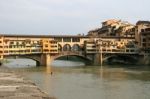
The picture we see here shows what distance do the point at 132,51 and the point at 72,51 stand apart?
459 inches

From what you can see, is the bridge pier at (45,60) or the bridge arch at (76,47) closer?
the bridge pier at (45,60)

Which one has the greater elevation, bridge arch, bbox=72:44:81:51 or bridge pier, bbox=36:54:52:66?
bridge arch, bbox=72:44:81:51

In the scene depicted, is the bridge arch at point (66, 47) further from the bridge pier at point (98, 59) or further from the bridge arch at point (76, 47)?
the bridge pier at point (98, 59)

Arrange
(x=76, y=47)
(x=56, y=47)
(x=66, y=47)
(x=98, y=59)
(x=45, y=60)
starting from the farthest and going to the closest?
1. (x=66, y=47)
2. (x=76, y=47)
3. (x=98, y=59)
4. (x=56, y=47)
5. (x=45, y=60)

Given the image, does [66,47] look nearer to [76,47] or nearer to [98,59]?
[76,47]

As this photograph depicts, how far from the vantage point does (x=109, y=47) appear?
2771 inches

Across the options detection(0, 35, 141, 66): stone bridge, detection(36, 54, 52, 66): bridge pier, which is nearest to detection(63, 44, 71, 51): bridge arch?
detection(0, 35, 141, 66): stone bridge

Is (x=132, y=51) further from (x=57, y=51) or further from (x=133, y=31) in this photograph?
(x=57, y=51)

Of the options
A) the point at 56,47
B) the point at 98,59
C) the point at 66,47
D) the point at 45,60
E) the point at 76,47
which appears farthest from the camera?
the point at 66,47

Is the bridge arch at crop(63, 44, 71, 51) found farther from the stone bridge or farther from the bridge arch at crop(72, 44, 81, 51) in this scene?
the bridge arch at crop(72, 44, 81, 51)

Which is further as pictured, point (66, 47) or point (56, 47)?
point (66, 47)

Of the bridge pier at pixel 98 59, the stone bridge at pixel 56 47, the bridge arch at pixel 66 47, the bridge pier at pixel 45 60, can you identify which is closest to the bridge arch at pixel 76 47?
the stone bridge at pixel 56 47

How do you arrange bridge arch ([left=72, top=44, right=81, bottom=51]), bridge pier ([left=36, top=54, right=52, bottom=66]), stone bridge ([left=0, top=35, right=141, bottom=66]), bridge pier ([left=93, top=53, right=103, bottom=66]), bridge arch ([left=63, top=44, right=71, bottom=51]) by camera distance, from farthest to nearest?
bridge arch ([left=72, top=44, right=81, bottom=51])
bridge arch ([left=63, top=44, right=71, bottom=51])
bridge pier ([left=93, top=53, right=103, bottom=66])
bridge pier ([left=36, top=54, right=52, bottom=66])
stone bridge ([left=0, top=35, right=141, bottom=66])

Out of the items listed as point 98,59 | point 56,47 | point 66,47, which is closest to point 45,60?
point 56,47
